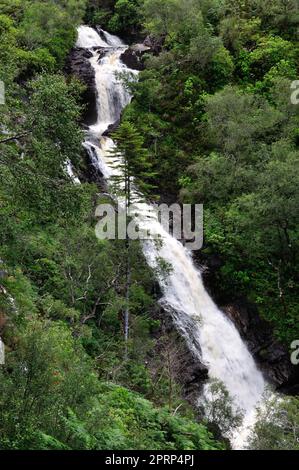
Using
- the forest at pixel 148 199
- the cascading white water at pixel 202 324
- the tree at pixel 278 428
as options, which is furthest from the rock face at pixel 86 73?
the tree at pixel 278 428

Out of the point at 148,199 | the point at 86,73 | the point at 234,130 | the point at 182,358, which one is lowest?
the point at 182,358

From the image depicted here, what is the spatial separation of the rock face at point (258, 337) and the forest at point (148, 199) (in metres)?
0.34

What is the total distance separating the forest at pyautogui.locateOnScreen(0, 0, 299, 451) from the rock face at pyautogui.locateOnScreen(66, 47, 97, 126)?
2.87 ft

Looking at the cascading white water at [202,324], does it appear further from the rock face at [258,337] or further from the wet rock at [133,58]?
the wet rock at [133,58]

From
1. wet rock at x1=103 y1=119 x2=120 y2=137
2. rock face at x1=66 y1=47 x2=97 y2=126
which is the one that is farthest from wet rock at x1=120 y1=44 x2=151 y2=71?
wet rock at x1=103 y1=119 x2=120 y2=137

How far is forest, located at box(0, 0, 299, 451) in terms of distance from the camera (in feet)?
33.7

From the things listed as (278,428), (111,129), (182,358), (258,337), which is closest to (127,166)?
(182,358)

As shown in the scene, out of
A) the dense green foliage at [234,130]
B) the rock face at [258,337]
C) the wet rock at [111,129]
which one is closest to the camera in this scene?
the rock face at [258,337]

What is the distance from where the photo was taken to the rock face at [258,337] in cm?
2611

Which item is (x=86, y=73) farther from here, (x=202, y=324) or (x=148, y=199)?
(x=202, y=324)

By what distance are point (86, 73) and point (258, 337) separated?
25083 mm

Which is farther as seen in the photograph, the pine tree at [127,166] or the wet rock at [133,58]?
the wet rock at [133,58]

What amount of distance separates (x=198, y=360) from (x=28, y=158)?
47.6 ft

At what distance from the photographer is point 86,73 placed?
131 ft
